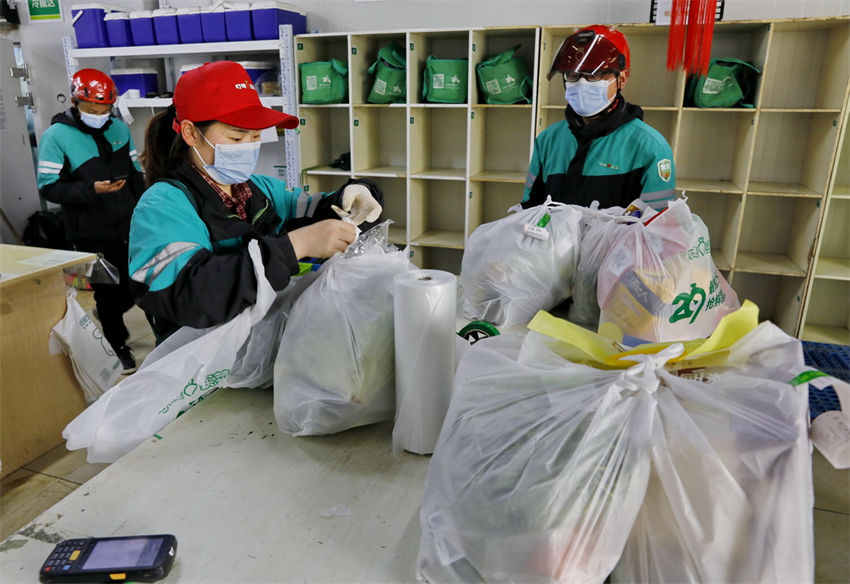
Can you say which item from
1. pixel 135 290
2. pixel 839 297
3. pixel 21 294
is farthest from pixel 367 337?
pixel 839 297

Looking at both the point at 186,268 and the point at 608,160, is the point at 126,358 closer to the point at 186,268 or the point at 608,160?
the point at 186,268

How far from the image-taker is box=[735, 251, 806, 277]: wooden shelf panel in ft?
10.0

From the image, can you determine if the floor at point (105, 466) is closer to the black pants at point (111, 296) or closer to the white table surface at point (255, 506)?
the black pants at point (111, 296)

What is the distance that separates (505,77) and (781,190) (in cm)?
157

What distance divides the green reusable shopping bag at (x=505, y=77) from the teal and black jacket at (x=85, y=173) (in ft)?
6.62

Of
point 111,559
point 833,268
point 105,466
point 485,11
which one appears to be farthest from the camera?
point 485,11

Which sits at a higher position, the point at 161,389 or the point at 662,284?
the point at 662,284

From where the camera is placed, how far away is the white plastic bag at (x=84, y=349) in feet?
7.54

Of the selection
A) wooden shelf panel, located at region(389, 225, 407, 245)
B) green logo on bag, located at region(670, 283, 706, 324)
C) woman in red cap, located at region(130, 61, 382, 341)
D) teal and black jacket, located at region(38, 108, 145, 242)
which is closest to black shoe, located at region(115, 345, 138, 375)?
teal and black jacket, located at region(38, 108, 145, 242)

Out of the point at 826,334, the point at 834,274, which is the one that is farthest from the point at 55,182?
the point at 826,334

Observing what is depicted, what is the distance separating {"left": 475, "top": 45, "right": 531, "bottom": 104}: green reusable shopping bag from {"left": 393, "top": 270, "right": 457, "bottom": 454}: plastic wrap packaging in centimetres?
254

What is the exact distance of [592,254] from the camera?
4.73 ft

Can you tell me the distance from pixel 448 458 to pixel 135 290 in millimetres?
723

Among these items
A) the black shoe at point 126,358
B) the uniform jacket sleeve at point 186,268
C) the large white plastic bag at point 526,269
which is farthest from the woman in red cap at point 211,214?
the black shoe at point 126,358
